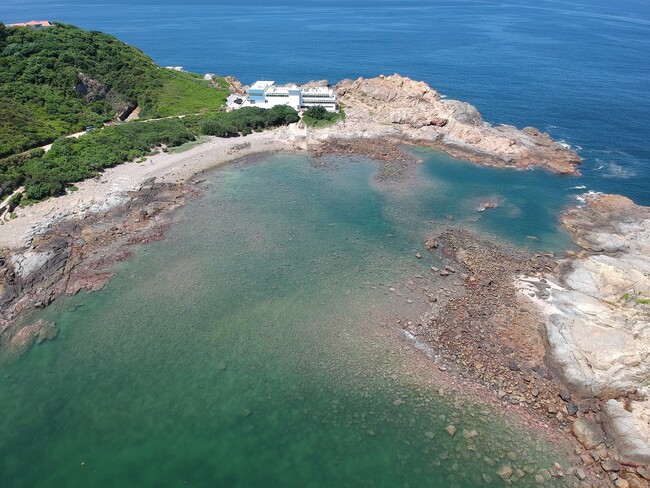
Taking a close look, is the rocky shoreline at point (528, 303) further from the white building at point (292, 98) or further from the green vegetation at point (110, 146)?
the white building at point (292, 98)

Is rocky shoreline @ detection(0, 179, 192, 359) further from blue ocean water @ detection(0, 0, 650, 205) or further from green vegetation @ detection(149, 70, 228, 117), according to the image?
blue ocean water @ detection(0, 0, 650, 205)

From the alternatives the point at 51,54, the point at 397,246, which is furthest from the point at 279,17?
the point at 397,246

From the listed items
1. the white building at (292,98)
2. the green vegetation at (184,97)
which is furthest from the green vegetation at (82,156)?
the white building at (292,98)

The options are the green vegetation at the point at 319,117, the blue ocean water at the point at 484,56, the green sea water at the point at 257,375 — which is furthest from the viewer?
the blue ocean water at the point at 484,56

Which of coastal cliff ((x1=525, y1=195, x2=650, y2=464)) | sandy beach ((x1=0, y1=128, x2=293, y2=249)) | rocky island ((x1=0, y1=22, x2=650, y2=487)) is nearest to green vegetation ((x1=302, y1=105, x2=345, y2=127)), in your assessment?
sandy beach ((x1=0, y1=128, x2=293, y2=249))

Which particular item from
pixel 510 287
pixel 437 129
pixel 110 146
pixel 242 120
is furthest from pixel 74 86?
pixel 510 287

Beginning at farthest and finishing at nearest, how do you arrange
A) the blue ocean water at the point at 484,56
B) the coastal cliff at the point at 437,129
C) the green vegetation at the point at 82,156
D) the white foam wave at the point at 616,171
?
1. the blue ocean water at the point at 484,56
2. the coastal cliff at the point at 437,129
3. the white foam wave at the point at 616,171
4. the green vegetation at the point at 82,156
